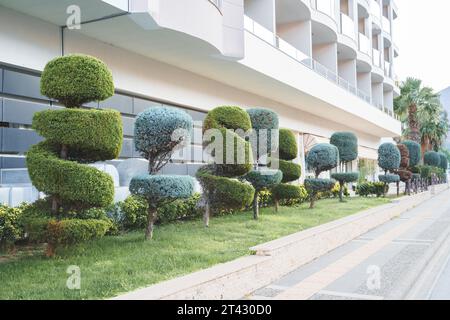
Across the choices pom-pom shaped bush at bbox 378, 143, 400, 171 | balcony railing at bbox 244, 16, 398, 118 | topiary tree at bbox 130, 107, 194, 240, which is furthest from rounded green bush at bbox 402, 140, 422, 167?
topiary tree at bbox 130, 107, 194, 240

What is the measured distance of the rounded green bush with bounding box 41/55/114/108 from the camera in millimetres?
6566

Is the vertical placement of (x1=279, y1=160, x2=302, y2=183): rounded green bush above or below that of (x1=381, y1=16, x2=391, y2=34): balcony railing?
below

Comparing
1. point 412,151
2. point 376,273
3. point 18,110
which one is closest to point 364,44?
point 412,151

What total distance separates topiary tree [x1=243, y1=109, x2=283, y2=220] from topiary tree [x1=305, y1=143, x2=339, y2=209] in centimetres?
354

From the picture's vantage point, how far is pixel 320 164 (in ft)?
52.3

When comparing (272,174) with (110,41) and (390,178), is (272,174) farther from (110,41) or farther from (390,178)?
(390,178)

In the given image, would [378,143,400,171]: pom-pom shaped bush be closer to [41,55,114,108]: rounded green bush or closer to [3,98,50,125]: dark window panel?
[3,98,50,125]: dark window panel

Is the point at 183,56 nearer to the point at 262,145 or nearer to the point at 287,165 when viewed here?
A: the point at 262,145

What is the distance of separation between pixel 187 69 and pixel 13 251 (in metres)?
9.08

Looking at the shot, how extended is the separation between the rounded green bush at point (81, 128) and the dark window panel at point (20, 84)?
406 cm

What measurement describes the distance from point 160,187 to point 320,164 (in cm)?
949

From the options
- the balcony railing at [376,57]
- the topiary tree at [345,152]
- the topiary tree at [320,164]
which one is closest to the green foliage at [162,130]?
the topiary tree at [320,164]

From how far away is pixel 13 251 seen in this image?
7258mm

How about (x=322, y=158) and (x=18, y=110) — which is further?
(x=322, y=158)
